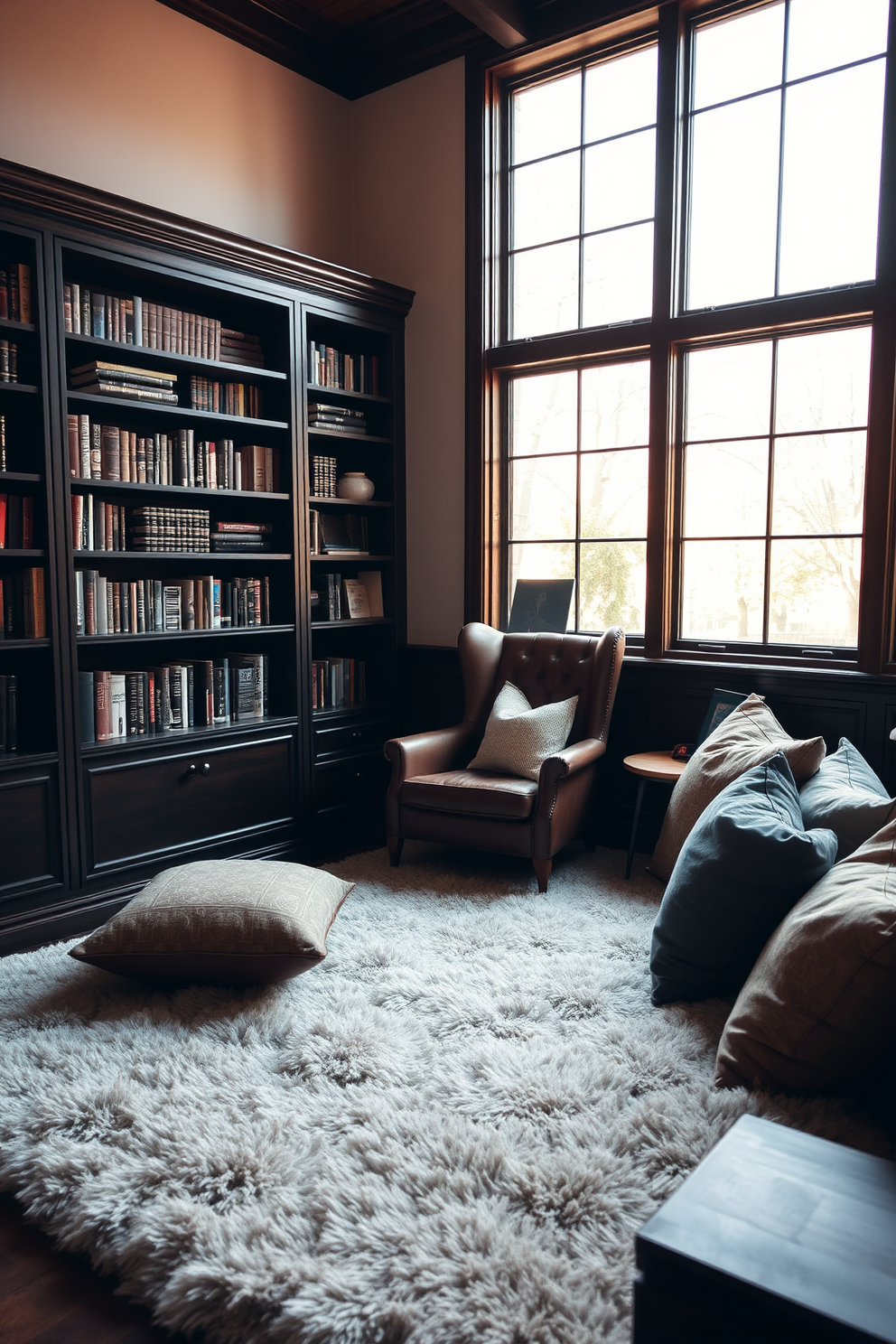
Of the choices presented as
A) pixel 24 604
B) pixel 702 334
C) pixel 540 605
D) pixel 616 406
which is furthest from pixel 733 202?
pixel 24 604

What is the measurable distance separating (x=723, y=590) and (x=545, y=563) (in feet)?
2.86

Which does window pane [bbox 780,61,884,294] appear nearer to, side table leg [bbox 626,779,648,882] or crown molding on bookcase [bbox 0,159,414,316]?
crown molding on bookcase [bbox 0,159,414,316]

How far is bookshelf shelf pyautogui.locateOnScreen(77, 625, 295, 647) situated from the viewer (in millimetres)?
3292

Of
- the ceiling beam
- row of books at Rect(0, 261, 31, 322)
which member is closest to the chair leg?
row of books at Rect(0, 261, 31, 322)

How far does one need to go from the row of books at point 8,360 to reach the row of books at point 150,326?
0.09m

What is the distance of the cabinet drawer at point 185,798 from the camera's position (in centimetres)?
330

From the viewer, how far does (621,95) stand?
3947mm

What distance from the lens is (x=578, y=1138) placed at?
1.85m

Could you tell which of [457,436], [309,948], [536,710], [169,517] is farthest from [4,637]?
[457,436]

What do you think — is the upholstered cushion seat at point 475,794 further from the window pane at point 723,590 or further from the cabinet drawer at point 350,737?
the window pane at point 723,590

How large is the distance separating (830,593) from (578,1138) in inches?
95.4

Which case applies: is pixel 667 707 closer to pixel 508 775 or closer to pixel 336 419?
pixel 508 775

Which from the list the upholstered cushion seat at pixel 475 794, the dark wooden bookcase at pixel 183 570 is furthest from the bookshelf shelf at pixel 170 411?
the upholstered cushion seat at pixel 475 794

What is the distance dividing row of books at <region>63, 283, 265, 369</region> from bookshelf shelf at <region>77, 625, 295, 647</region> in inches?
41.6
